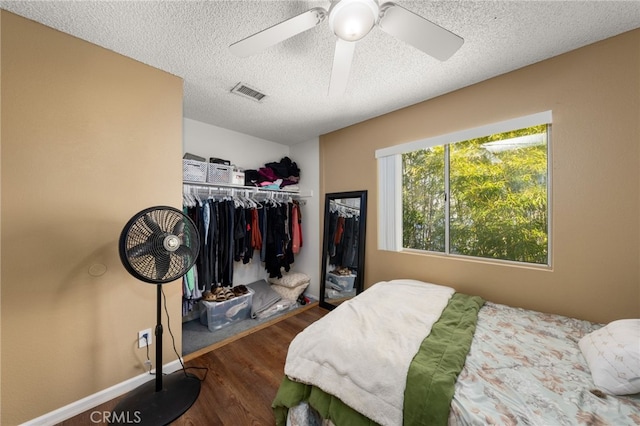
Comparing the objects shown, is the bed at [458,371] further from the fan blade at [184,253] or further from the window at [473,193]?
the fan blade at [184,253]

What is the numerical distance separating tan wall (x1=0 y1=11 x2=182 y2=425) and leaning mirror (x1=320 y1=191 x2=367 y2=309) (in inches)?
71.6

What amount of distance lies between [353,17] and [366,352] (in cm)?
149

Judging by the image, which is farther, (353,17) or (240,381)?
(240,381)

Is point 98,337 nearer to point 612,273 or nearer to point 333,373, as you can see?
point 333,373

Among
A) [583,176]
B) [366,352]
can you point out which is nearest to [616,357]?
[366,352]

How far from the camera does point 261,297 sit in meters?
2.79

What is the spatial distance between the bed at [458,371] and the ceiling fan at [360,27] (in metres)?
1.44

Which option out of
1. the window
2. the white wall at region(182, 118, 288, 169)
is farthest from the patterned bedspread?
the white wall at region(182, 118, 288, 169)

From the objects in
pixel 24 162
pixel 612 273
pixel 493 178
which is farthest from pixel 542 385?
pixel 24 162

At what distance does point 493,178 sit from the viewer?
6.36ft

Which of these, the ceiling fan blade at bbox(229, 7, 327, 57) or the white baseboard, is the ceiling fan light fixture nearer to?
the ceiling fan blade at bbox(229, 7, 327, 57)

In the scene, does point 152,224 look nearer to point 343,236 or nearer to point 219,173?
point 219,173

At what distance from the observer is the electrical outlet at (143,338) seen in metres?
1.60

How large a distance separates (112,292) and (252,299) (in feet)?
4.67
